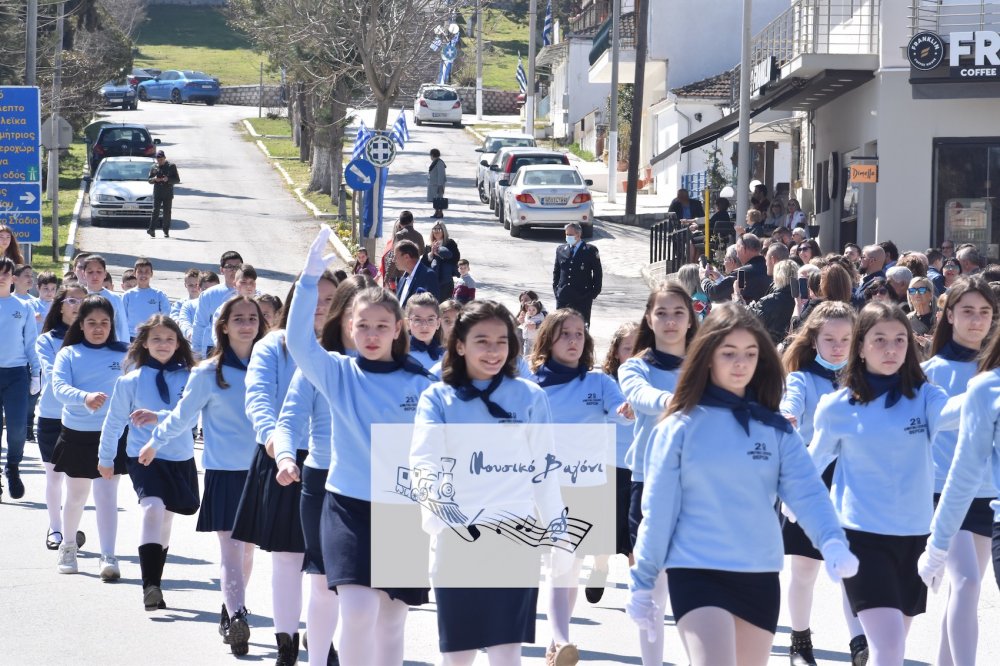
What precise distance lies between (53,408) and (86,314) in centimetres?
140

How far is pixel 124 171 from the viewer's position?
112 ft

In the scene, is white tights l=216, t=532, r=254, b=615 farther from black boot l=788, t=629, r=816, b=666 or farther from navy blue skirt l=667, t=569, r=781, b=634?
navy blue skirt l=667, t=569, r=781, b=634

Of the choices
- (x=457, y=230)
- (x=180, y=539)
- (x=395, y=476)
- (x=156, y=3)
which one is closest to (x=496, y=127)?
(x=457, y=230)

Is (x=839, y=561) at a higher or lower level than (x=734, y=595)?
higher

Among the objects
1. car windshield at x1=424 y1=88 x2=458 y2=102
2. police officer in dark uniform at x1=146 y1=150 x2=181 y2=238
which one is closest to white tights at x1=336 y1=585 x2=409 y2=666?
police officer in dark uniform at x1=146 y1=150 x2=181 y2=238

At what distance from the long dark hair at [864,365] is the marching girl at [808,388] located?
0.91 metres

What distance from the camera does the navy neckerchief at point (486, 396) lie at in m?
5.59

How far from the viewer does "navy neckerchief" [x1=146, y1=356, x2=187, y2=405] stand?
346 inches

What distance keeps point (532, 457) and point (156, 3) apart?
318 ft

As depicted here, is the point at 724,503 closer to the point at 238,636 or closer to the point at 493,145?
the point at 238,636

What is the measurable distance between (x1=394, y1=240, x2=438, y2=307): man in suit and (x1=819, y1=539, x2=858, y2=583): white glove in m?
8.49

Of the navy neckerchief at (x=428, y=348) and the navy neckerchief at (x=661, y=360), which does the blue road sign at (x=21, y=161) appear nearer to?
the navy neckerchief at (x=428, y=348)

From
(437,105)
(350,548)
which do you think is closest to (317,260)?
(350,548)

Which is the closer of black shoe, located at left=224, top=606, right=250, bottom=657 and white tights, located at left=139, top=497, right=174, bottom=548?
black shoe, located at left=224, top=606, right=250, bottom=657
